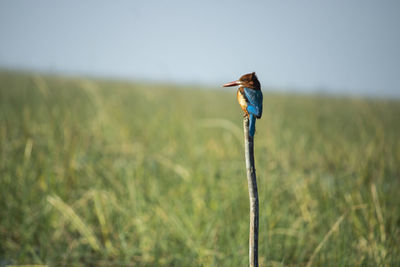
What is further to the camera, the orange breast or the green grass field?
the green grass field

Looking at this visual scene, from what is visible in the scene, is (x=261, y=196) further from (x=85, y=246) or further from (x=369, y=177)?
(x=369, y=177)

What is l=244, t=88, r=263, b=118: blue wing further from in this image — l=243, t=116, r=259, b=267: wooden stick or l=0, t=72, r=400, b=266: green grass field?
l=0, t=72, r=400, b=266: green grass field

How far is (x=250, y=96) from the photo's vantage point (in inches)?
11.8

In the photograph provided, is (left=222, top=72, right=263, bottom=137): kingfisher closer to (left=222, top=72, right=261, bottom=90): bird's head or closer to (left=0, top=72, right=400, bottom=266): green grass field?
(left=222, top=72, right=261, bottom=90): bird's head

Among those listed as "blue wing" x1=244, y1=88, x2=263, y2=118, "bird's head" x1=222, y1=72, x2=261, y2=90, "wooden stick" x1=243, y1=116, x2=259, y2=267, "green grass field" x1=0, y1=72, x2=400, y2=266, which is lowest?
"green grass field" x1=0, y1=72, x2=400, y2=266

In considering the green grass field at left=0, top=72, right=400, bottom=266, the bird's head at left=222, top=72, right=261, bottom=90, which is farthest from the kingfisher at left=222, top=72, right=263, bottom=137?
the green grass field at left=0, top=72, right=400, bottom=266

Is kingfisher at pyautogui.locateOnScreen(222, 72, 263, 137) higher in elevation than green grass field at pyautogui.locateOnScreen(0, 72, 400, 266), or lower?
higher

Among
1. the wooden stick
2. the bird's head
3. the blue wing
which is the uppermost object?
the bird's head

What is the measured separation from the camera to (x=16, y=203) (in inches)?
Answer: 64.0

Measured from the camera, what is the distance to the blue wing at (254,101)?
29 cm

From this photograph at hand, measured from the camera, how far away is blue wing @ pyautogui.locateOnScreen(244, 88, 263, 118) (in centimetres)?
29

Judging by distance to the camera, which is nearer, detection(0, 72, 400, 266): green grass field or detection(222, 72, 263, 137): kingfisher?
detection(222, 72, 263, 137): kingfisher

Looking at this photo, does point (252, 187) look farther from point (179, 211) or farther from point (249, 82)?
point (179, 211)

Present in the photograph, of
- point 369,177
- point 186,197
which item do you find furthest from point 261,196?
point 369,177
